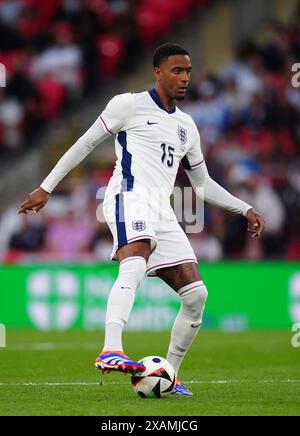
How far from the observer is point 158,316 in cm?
1684

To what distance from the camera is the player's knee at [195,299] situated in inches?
326

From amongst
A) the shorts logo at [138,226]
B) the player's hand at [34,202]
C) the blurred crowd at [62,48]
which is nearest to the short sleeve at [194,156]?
the shorts logo at [138,226]

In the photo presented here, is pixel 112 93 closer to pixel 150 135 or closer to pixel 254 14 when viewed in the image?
pixel 254 14

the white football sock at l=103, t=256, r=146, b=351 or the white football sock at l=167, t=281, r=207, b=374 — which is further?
the white football sock at l=167, t=281, r=207, b=374

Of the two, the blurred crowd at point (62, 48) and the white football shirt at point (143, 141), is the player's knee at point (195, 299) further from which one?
the blurred crowd at point (62, 48)

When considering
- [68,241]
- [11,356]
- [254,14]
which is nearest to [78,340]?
[11,356]

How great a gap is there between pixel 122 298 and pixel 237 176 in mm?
10202

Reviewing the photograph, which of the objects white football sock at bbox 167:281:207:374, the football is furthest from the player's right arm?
the football

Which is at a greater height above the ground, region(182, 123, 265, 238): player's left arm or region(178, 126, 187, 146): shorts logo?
region(178, 126, 187, 146): shorts logo

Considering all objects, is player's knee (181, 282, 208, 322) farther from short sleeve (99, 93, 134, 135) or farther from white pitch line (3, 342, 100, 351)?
white pitch line (3, 342, 100, 351)

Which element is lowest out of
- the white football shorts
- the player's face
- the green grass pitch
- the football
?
the green grass pitch

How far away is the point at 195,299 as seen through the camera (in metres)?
8.30

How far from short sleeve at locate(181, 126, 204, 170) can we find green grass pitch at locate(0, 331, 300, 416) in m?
1.73

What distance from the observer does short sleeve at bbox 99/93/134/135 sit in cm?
827
